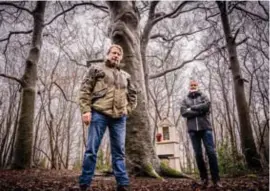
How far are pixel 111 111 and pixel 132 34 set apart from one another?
353 centimetres

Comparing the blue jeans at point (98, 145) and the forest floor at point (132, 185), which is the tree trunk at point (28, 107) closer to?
the forest floor at point (132, 185)

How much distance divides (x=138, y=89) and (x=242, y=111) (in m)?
3.99

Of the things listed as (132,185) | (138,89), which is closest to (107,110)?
(132,185)

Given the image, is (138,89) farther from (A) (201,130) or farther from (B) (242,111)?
(B) (242,111)

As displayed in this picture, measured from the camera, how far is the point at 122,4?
6332 millimetres

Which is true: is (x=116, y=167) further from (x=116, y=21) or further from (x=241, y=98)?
(x=241, y=98)

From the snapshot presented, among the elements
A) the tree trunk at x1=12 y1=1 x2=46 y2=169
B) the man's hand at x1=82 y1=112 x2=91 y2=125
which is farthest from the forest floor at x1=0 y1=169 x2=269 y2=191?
the tree trunk at x1=12 y1=1 x2=46 y2=169

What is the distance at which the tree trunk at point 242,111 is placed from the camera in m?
7.46

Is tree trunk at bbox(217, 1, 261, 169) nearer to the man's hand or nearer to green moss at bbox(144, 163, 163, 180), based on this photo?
green moss at bbox(144, 163, 163, 180)

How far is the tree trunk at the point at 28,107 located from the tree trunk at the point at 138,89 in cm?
441

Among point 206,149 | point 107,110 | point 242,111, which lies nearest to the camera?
point 107,110

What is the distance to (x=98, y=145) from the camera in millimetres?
3010

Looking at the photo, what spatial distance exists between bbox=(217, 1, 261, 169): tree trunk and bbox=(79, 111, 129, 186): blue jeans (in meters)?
5.70

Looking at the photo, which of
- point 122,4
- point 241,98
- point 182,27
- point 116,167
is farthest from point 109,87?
point 182,27
